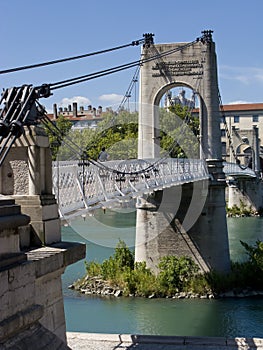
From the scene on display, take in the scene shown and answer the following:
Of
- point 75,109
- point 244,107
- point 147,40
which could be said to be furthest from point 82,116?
point 147,40

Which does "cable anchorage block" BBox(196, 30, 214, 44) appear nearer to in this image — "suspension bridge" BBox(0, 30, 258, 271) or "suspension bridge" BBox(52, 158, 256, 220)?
"suspension bridge" BBox(0, 30, 258, 271)

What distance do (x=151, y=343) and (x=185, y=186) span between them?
837cm

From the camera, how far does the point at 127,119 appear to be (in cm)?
3134

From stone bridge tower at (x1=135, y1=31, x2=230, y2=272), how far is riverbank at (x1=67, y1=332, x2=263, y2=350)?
23.2 feet

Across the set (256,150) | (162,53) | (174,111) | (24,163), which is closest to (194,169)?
(162,53)

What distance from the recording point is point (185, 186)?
1586cm

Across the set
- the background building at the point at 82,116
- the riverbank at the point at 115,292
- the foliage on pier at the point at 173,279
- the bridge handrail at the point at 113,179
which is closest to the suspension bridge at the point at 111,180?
the bridge handrail at the point at 113,179

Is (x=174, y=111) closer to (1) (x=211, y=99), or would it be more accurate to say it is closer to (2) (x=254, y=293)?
(1) (x=211, y=99)

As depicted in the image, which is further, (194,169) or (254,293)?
(194,169)

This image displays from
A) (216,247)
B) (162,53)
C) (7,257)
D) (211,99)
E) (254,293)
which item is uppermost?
(162,53)

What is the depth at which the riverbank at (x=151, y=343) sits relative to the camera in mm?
7629

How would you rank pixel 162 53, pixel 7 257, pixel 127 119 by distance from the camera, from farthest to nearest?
pixel 127 119, pixel 162 53, pixel 7 257

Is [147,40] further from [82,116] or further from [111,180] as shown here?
[82,116]

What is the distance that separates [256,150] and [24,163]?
126 feet
